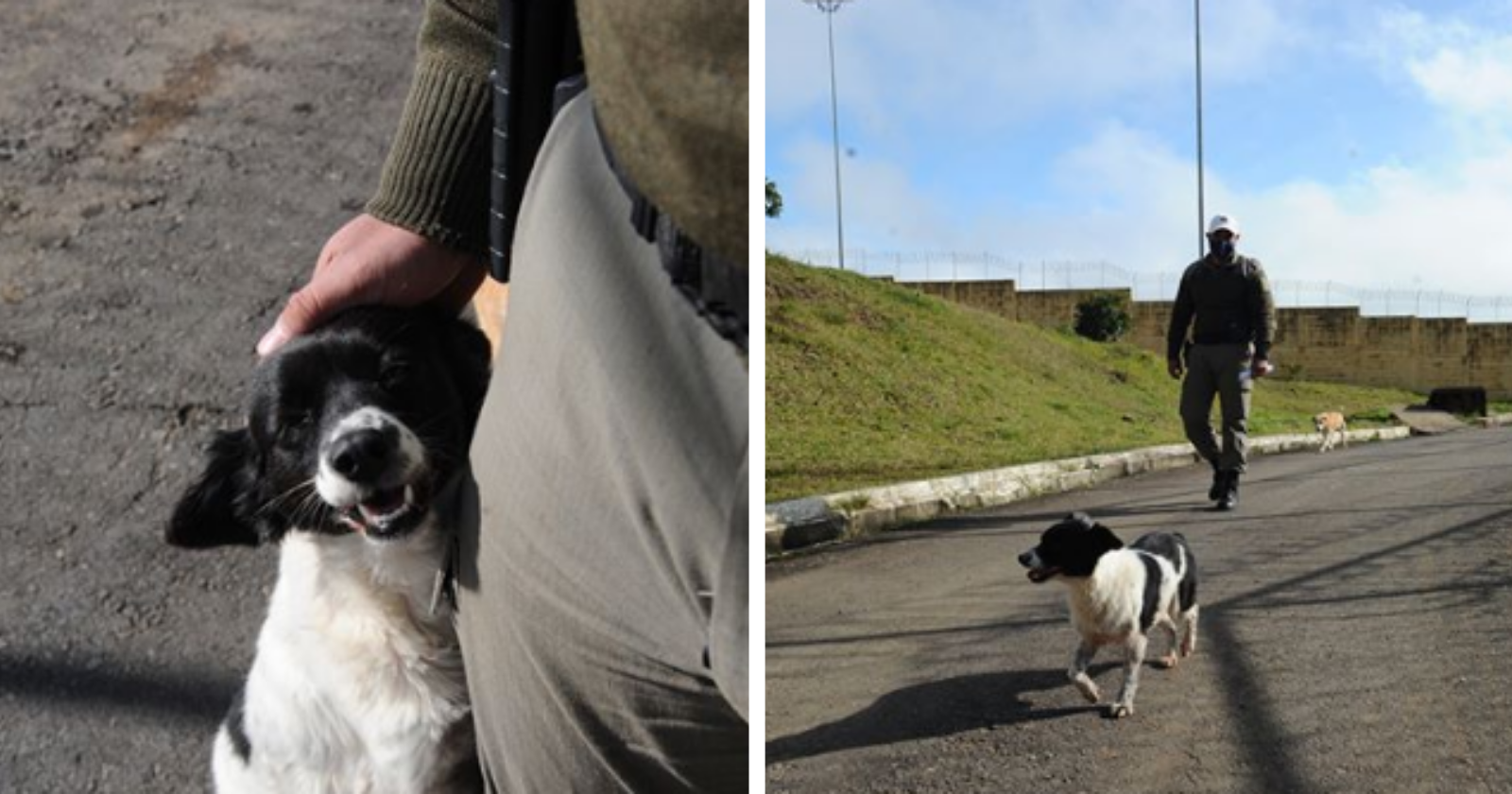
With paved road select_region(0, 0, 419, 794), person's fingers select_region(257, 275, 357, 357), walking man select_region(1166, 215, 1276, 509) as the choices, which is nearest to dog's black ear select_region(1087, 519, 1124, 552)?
walking man select_region(1166, 215, 1276, 509)

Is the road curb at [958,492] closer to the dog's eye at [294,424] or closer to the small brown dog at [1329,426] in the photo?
the small brown dog at [1329,426]

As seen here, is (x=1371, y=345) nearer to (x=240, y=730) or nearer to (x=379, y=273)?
(x=379, y=273)

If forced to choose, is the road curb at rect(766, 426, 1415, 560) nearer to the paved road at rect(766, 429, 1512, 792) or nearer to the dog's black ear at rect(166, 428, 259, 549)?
the paved road at rect(766, 429, 1512, 792)

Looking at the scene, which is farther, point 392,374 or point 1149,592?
point 1149,592

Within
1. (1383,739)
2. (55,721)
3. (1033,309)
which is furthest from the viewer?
(55,721)

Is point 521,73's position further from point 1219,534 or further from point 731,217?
point 1219,534

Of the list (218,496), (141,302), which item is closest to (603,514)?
(218,496)

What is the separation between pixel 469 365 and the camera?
3.94ft

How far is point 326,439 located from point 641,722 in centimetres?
34

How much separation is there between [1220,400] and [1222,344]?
0.18 feet

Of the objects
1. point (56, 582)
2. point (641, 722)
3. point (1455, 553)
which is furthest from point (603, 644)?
point (56, 582)

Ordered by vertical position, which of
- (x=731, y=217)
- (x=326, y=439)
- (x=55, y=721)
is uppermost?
(x=731, y=217)

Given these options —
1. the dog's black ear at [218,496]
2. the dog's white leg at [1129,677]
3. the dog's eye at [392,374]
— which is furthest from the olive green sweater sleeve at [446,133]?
the dog's white leg at [1129,677]

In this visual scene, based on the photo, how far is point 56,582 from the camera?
252 centimetres
